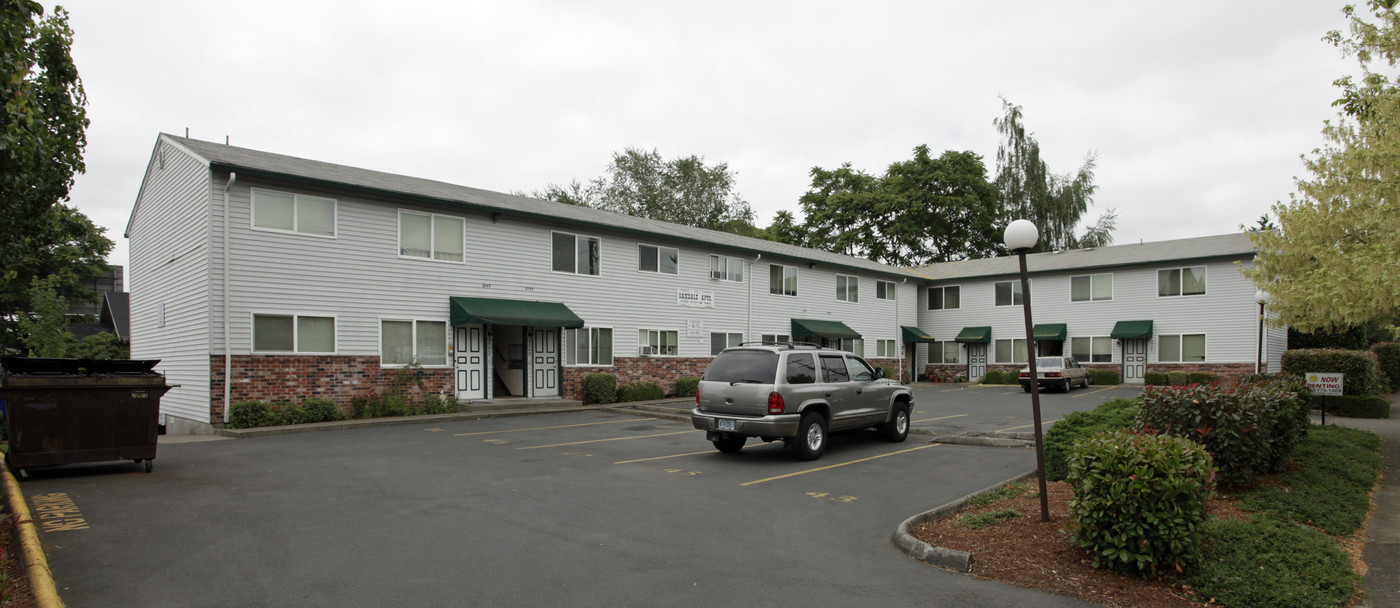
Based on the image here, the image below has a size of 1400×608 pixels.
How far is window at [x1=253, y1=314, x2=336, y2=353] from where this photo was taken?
15.6 meters

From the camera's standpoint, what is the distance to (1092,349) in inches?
1259

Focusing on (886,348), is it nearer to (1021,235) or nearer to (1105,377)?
(1105,377)

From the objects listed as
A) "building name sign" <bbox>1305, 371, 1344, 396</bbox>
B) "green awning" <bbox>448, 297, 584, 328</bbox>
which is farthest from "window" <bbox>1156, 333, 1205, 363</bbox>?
"green awning" <bbox>448, 297, 584, 328</bbox>

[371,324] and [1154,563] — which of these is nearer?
[1154,563]

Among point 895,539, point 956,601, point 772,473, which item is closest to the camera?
point 956,601

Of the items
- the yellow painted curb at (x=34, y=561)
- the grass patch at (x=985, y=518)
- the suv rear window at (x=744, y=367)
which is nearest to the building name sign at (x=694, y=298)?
the suv rear window at (x=744, y=367)

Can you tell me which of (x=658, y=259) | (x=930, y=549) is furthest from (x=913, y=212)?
(x=930, y=549)

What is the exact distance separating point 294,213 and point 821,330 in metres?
19.1

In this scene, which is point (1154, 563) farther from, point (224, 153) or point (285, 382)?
point (224, 153)

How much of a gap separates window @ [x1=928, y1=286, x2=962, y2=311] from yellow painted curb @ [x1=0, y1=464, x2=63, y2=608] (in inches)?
1393

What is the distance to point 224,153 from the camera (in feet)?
55.9

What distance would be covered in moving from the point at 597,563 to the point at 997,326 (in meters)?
32.8

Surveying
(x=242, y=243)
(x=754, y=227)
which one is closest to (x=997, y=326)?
(x=754, y=227)

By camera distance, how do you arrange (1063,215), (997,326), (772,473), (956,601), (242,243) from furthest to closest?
(1063,215) < (997,326) < (242,243) < (772,473) < (956,601)
